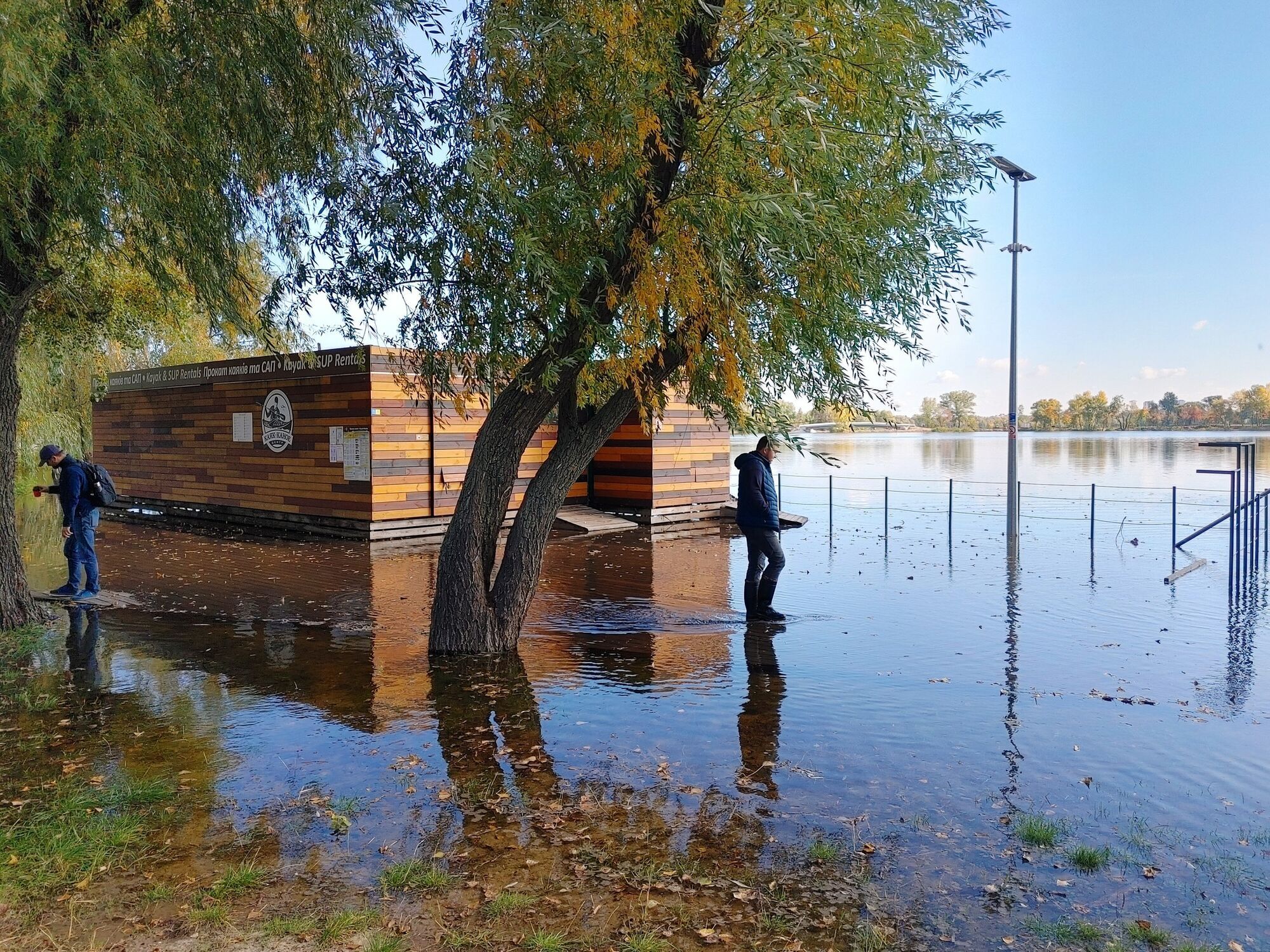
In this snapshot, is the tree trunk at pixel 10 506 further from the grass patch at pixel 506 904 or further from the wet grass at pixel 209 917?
the grass patch at pixel 506 904

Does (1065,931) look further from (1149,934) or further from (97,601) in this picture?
(97,601)

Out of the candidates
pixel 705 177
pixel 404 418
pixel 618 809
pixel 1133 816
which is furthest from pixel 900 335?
pixel 404 418

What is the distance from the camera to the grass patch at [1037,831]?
167 inches

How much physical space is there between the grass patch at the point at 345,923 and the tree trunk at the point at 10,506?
6535 millimetres

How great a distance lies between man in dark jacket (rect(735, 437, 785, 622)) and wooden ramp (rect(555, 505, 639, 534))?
7968 millimetres

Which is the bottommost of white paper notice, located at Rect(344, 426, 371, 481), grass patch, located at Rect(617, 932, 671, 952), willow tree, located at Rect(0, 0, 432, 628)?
→ grass patch, located at Rect(617, 932, 671, 952)

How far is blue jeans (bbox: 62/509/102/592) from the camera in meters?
9.95

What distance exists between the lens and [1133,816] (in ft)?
14.9

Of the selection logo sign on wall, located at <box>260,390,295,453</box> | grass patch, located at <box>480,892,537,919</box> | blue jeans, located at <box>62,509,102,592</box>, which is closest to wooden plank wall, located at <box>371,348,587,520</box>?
logo sign on wall, located at <box>260,390,295,453</box>

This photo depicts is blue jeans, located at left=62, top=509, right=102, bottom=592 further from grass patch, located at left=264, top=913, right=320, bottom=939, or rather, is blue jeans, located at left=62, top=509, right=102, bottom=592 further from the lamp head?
the lamp head

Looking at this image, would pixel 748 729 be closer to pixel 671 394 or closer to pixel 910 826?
pixel 910 826

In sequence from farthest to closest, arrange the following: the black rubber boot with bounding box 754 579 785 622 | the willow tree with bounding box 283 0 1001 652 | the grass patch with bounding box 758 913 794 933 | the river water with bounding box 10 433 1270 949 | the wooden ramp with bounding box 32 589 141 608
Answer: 1. the wooden ramp with bounding box 32 589 141 608
2. the black rubber boot with bounding box 754 579 785 622
3. the willow tree with bounding box 283 0 1001 652
4. the river water with bounding box 10 433 1270 949
5. the grass patch with bounding box 758 913 794 933

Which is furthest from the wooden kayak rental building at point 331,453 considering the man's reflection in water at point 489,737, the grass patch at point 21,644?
the man's reflection in water at point 489,737

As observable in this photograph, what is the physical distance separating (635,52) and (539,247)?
1.43 m
